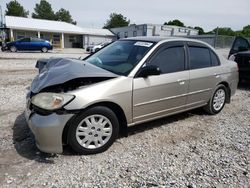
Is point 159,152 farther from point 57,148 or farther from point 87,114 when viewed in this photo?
point 57,148

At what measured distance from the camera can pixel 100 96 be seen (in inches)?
123

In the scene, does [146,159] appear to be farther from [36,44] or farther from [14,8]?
[14,8]

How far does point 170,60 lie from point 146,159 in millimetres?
1757

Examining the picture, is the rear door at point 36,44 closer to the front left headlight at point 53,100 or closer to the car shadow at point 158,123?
the car shadow at point 158,123

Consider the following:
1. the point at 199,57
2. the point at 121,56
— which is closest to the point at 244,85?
the point at 199,57

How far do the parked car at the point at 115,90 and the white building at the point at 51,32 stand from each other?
32871 millimetres

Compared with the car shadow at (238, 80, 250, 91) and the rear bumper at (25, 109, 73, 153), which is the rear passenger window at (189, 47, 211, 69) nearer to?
the rear bumper at (25, 109, 73, 153)

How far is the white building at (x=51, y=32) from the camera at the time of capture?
3310 centimetres

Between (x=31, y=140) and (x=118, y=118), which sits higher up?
(x=118, y=118)

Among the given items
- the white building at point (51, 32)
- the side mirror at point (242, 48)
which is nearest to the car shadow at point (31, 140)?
the side mirror at point (242, 48)

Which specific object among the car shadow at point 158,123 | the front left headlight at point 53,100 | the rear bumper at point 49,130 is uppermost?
the front left headlight at point 53,100

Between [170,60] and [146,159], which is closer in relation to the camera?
[146,159]

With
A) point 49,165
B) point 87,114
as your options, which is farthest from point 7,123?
point 87,114

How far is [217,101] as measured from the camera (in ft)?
16.9
